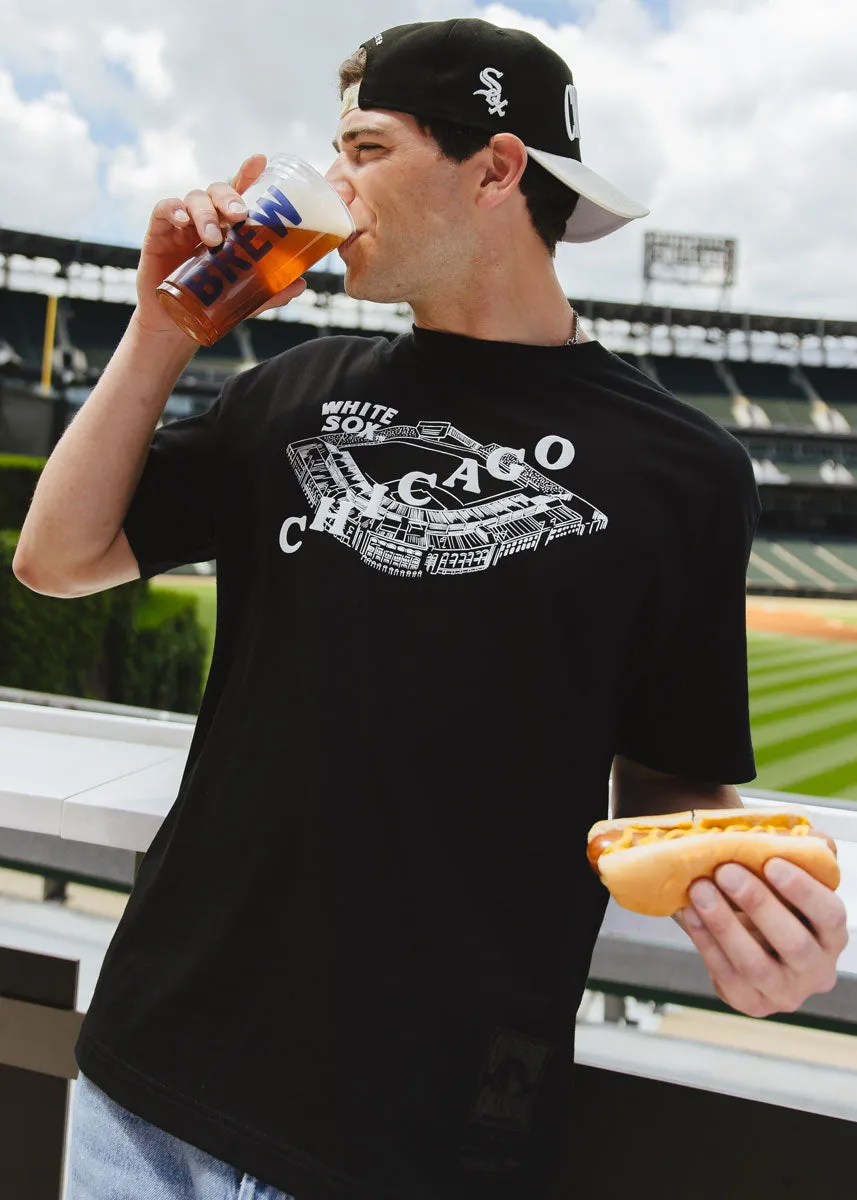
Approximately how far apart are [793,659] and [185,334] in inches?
598

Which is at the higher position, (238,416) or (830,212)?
(830,212)

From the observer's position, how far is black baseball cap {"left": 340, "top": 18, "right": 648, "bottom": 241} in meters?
0.91

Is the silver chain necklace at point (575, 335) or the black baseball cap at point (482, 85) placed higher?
the black baseball cap at point (482, 85)

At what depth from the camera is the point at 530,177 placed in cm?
97

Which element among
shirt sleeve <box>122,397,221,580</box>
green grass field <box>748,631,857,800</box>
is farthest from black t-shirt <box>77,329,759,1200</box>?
green grass field <box>748,631,857,800</box>

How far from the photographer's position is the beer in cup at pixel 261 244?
881 millimetres

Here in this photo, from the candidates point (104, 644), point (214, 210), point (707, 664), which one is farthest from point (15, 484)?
point (707, 664)

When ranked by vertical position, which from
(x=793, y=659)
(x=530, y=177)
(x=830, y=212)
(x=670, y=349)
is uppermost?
(x=830, y=212)

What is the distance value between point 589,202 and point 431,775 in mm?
656

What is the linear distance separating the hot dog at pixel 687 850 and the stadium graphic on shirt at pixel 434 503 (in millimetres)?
255

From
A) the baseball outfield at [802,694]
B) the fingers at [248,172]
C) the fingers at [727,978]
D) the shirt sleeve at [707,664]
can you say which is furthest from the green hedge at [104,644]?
the fingers at [727,978]

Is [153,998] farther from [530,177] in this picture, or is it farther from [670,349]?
[670,349]

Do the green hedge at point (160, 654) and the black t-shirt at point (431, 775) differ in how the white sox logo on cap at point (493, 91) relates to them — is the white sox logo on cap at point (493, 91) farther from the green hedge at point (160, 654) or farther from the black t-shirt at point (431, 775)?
the green hedge at point (160, 654)

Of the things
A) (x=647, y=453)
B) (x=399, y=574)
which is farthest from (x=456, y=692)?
(x=647, y=453)
